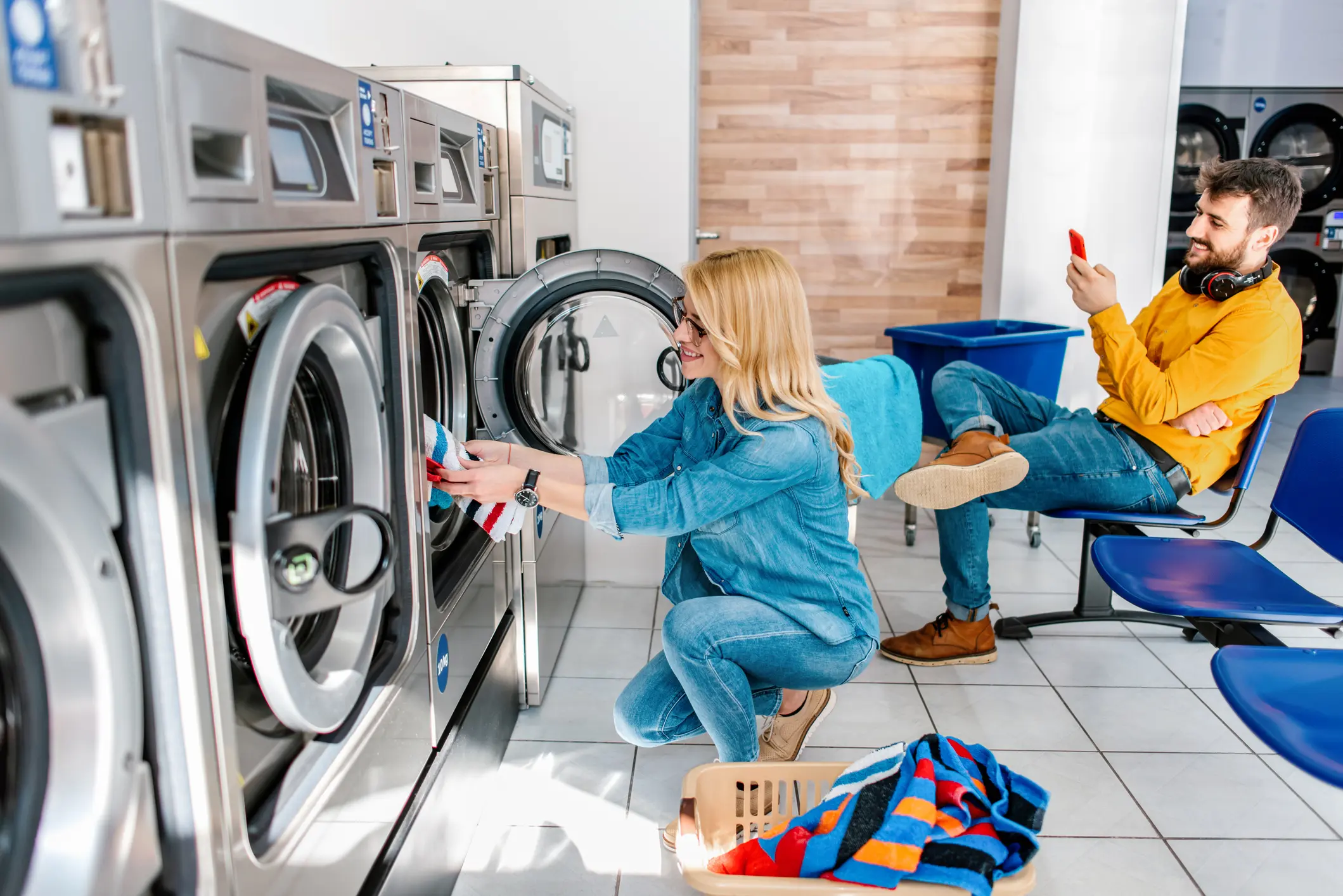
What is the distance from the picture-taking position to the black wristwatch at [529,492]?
1840 millimetres

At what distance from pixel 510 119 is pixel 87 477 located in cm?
175

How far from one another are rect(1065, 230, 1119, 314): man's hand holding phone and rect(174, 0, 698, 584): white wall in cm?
113

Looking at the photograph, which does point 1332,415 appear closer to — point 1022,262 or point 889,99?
point 1022,262

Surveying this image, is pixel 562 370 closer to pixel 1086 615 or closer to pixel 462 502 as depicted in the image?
pixel 462 502

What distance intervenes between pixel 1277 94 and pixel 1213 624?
16.4ft

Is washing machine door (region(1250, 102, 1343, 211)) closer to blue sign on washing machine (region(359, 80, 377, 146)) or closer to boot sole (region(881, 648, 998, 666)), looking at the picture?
boot sole (region(881, 648, 998, 666))

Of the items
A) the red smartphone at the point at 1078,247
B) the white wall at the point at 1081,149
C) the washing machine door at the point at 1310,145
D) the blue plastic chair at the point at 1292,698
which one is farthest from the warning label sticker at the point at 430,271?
the washing machine door at the point at 1310,145

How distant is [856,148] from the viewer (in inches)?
170

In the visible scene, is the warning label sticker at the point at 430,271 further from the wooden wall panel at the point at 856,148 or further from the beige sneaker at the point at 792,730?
the wooden wall panel at the point at 856,148

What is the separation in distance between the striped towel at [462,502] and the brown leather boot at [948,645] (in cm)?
137

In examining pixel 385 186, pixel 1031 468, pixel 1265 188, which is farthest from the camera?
pixel 1031 468

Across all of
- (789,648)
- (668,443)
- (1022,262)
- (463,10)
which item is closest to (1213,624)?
(789,648)

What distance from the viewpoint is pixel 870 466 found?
86.8 inches

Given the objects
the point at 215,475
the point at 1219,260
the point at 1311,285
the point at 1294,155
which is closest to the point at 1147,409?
the point at 1219,260
